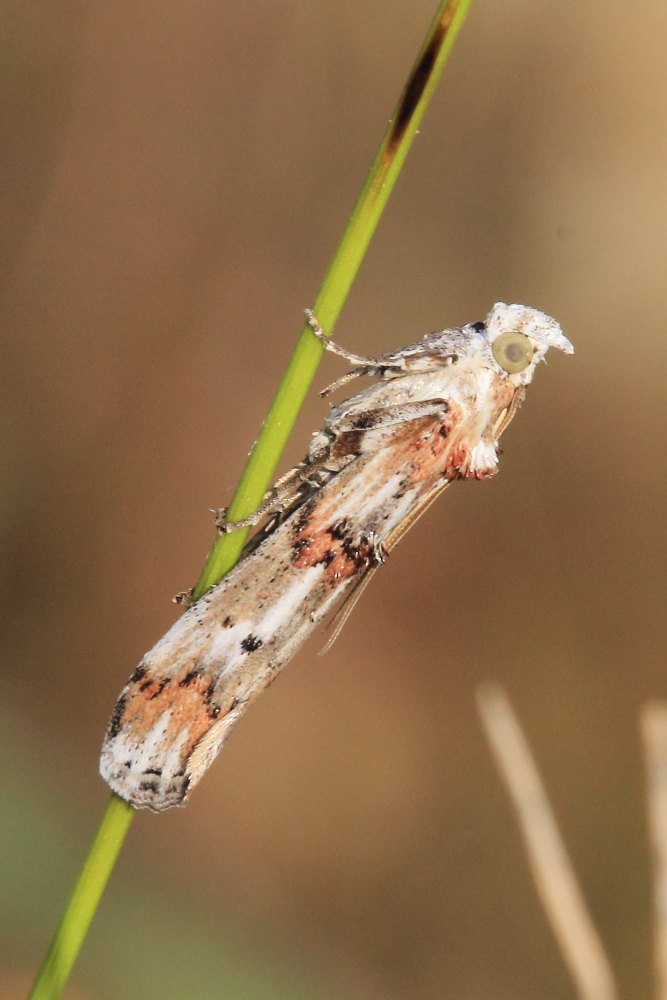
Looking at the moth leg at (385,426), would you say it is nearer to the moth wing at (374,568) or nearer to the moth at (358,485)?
the moth at (358,485)

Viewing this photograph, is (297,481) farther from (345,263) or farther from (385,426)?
(345,263)

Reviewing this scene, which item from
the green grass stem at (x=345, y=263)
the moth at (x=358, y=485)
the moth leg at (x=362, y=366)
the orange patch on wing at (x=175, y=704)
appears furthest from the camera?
the moth leg at (x=362, y=366)

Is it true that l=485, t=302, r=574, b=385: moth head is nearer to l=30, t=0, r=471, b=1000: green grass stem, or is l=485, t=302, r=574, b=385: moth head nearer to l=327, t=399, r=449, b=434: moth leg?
l=327, t=399, r=449, b=434: moth leg

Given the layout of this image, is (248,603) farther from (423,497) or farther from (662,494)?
(662,494)

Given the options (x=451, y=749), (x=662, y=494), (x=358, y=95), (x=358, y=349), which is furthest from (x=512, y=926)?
(x=358, y=95)

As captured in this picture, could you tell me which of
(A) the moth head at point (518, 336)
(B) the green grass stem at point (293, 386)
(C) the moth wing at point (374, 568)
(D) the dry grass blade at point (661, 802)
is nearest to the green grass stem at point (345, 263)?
(B) the green grass stem at point (293, 386)

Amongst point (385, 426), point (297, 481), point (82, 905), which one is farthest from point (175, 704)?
point (385, 426)

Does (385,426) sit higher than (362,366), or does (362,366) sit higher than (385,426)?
(362,366)

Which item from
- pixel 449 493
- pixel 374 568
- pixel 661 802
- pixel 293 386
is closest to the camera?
pixel 293 386

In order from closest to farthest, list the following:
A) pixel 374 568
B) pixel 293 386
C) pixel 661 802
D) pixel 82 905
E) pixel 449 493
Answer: pixel 82 905
pixel 293 386
pixel 661 802
pixel 374 568
pixel 449 493
